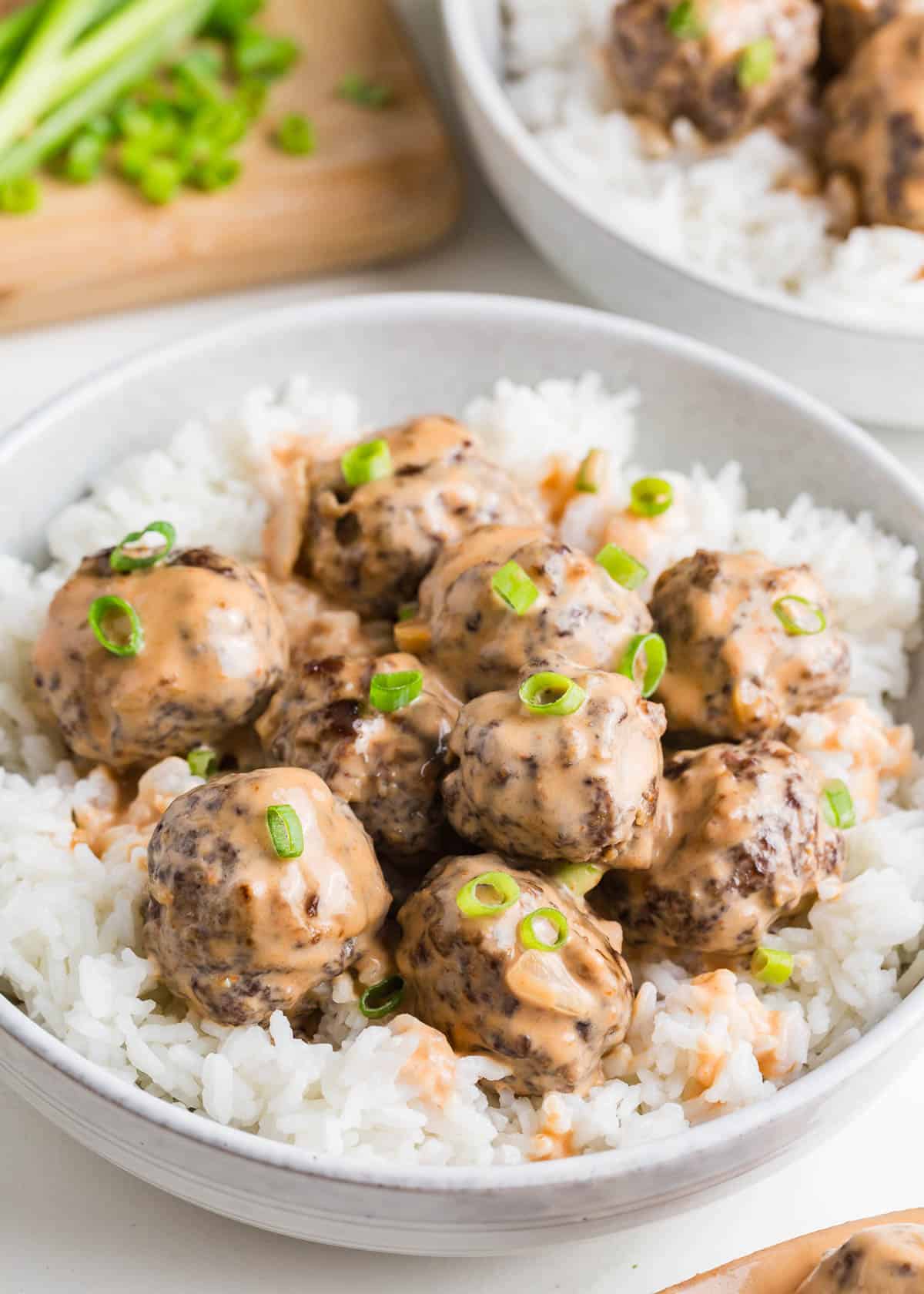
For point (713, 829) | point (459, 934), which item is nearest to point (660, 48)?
point (713, 829)

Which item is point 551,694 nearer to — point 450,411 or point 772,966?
point 772,966

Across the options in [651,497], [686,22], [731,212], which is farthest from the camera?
[731,212]

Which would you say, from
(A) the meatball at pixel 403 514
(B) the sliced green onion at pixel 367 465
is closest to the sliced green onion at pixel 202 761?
(A) the meatball at pixel 403 514

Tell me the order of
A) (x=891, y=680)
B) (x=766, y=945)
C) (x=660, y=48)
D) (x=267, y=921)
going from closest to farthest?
1. (x=267, y=921)
2. (x=766, y=945)
3. (x=891, y=680)
4. (x=660, y=48)

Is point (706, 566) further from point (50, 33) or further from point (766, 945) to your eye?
point (50, 33)

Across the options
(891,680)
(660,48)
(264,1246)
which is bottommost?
(264,1246)

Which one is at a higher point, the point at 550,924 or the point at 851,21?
the point at 851,21

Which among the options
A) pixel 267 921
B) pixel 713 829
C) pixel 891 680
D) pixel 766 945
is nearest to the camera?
pixel 267 921

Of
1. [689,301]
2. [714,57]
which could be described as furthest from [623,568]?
[714,57]
